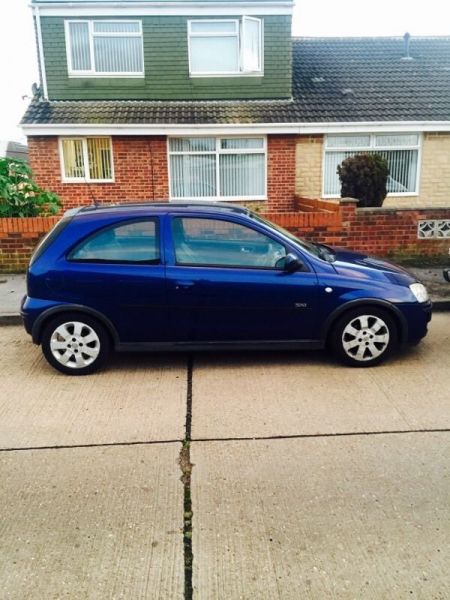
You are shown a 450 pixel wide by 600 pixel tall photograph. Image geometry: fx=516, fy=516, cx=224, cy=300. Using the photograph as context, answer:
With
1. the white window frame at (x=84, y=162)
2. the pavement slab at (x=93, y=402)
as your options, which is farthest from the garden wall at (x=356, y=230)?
the white window frame at (x=84, y=162)

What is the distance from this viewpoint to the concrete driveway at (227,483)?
96.4 inches

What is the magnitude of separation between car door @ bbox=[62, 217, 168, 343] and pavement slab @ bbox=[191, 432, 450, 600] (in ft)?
5.09

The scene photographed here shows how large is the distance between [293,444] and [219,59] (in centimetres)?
1167

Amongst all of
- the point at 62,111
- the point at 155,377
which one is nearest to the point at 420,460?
the point at 155,377

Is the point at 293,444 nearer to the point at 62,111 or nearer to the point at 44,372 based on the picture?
the point at 44,372

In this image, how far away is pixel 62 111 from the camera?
12469mm

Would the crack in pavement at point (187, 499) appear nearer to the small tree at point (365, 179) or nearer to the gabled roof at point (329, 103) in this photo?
the small tree at point (365, 179)

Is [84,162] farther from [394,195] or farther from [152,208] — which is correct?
[152,208]

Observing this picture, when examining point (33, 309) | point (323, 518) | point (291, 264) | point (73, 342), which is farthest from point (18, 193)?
point (323, 518)

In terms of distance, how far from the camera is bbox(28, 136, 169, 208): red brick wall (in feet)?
40.2

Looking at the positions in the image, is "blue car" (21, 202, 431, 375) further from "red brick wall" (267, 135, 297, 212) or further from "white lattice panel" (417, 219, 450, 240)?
"red brick wall" (267, 135, 297, 212)

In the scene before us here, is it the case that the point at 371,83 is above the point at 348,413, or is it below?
above

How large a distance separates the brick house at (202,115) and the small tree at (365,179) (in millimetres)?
3157

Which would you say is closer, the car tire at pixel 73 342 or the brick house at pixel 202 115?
the car tire at pixel 73 342
